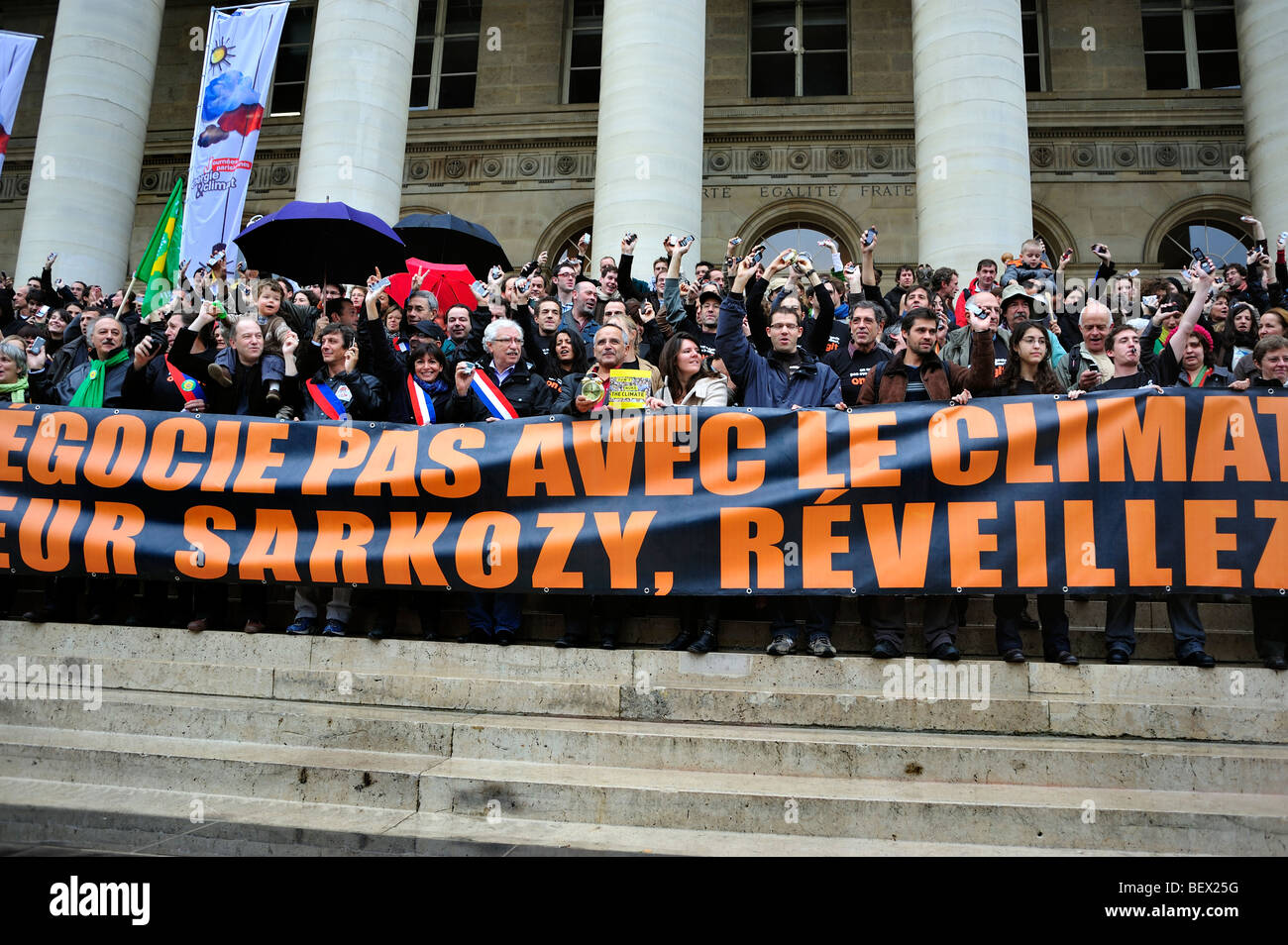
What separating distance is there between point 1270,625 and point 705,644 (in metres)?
3.42

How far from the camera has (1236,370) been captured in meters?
7.11

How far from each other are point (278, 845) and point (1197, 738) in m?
4.81

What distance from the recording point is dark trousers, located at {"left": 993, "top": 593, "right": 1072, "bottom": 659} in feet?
19.9

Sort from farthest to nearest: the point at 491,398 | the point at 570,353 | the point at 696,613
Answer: the point at 570,353
the point at 491,398
the point at 696,613

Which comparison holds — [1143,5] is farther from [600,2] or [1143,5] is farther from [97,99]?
[97,99]

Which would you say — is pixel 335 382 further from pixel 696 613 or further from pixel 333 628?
pixel 696 613

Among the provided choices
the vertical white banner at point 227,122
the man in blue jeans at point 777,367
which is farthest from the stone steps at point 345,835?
the vertical white banner at point 227,122

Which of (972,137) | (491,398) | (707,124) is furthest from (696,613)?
(707,124)

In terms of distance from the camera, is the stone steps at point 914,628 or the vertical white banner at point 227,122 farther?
the vertical white banner at point 227,122

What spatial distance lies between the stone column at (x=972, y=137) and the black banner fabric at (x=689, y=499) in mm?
8340

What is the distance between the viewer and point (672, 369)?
707 cm

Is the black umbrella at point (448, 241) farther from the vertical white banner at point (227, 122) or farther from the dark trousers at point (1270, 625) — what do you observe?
the dark trousers at point (1270, 625)

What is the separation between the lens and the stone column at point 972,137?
45.8ft

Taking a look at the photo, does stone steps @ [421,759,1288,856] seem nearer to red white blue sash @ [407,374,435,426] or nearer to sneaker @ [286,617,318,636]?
sneaker @ [286,617,318,636]
